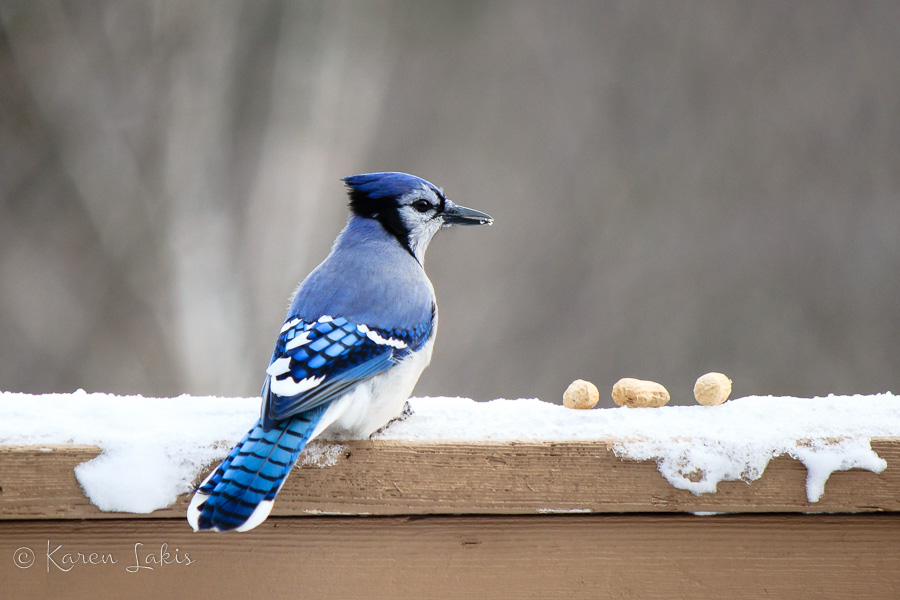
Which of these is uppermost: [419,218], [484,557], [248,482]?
[419,218]

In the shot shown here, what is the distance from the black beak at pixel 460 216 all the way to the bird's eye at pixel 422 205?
51mm

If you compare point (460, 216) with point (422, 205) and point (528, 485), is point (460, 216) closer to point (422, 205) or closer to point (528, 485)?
point (422, 205)

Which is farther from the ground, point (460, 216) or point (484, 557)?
point (460, 216)

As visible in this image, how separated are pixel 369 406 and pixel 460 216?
1.93ft

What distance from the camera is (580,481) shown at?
1.13 m

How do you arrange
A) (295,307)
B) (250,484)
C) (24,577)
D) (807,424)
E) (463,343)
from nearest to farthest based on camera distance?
(250,484) → (24,577) → (807,424) → (295,307) → (463,343)

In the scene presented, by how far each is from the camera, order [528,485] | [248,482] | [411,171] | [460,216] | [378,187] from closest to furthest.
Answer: [248,482], [528,485], [378,187], [460,216], [411,171]

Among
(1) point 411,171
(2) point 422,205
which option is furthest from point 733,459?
(1) point 411,171

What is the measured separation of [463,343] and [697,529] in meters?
2.88

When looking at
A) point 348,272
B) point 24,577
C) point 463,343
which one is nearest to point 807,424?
point 348,272

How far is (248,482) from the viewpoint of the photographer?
3.17ft

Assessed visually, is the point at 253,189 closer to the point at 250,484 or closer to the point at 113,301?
the point at 113,301

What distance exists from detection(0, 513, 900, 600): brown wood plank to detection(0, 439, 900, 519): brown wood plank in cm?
3

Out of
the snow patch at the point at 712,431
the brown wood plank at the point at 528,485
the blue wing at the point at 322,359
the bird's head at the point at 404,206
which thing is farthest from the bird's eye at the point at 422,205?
the brown wood plank at the point at 528,485
